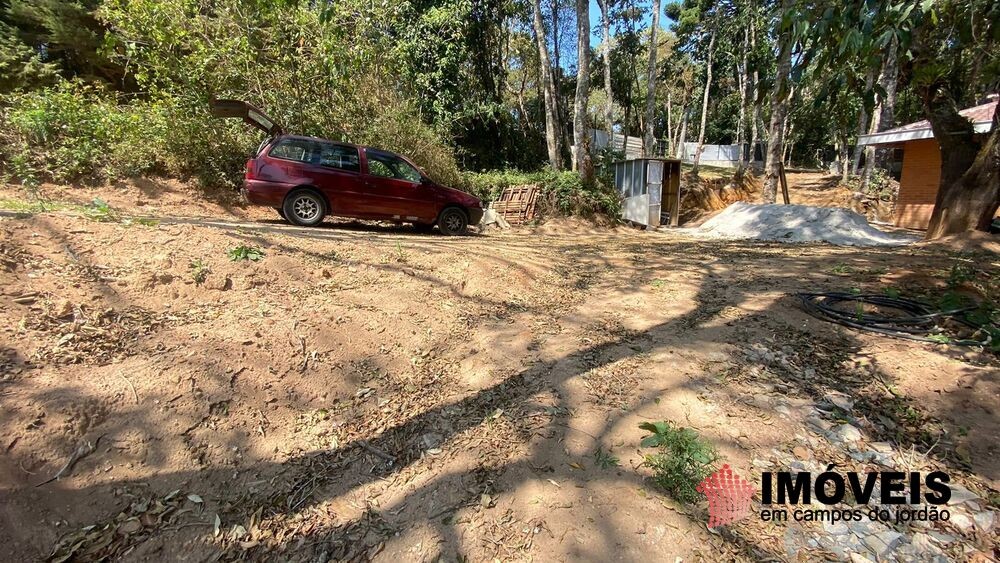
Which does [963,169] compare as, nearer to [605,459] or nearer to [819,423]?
[819,423]

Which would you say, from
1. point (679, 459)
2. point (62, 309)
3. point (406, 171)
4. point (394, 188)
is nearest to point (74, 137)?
point (394, 188)

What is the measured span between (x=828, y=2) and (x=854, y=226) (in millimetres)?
10928

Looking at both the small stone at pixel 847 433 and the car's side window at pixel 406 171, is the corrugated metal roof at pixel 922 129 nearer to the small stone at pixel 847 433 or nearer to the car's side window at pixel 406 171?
the car's side window at pixel 406 171

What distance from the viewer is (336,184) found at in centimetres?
764

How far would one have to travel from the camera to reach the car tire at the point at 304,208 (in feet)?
24.4

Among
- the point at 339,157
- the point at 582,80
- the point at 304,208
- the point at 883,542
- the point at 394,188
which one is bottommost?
the point at 883,542

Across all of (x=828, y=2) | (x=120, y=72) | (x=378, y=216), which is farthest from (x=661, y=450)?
(x=120, y=72)

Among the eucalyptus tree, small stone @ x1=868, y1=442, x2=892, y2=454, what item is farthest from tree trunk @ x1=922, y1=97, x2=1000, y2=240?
small stone @ x1=868, y1=442, x2=892, y2=454

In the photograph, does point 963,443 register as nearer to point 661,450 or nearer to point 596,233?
point 661,450

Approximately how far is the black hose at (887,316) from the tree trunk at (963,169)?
6053mm

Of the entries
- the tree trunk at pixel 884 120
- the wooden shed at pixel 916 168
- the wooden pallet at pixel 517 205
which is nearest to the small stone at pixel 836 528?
the wooden pallet at pixel 517 205

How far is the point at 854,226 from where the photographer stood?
11336 millimetres

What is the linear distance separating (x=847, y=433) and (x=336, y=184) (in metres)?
7.53

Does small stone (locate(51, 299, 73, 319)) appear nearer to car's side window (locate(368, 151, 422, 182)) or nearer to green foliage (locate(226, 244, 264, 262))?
green foliage (locate(226, 244, 264, 262))
